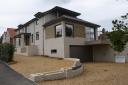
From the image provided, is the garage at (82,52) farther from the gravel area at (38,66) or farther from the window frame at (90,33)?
the gravel area at (38,66)

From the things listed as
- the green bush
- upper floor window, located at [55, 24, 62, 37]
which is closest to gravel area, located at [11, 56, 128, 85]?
the green bush

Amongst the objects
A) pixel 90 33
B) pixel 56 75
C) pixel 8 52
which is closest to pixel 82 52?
pixel 90 33

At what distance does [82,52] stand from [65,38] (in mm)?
4817

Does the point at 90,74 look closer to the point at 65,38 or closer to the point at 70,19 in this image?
the point at 65,38

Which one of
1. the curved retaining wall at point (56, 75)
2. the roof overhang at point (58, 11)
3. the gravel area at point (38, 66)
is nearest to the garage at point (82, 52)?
the roof overhang at point (58, 11)

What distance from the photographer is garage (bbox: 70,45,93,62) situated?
29.6m

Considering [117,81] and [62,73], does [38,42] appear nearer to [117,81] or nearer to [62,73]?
[62,73]

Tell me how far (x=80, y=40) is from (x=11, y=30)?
116 ft

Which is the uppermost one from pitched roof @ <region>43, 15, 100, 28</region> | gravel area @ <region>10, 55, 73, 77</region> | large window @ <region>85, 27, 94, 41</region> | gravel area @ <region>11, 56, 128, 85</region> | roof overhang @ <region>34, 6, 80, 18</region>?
roof overhang @ <region>34, 6, 80, 18</region>

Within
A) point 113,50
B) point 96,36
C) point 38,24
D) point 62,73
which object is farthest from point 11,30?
point 62,73

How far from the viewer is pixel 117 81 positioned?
1408 cm

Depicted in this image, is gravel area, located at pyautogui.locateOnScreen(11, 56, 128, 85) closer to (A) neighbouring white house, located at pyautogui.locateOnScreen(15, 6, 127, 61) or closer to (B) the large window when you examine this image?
(A) neighbouring white house, located at pyautogui.locateOnScreen(15, 6, 127, 61)

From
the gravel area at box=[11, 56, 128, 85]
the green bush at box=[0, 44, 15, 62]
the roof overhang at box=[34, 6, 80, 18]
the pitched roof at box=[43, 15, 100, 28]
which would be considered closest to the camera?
the gravel area at box=[11, 56, 128, 85]

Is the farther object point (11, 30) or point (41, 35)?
point (11, 30)
